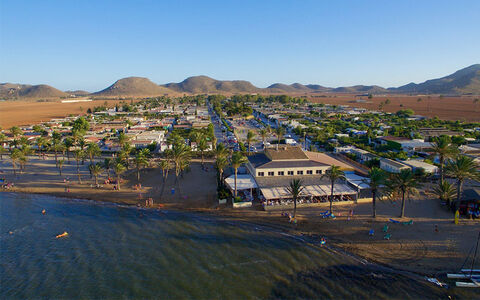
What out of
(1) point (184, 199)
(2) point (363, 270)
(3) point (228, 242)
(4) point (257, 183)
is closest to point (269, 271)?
(3) point (228, 242)

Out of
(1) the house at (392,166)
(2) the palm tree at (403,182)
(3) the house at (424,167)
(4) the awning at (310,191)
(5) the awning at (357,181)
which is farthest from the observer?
(3) the house at (424,167)

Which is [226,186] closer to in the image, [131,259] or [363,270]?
[131,259]

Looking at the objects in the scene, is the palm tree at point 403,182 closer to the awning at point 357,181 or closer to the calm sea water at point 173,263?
the awning at point 357,181

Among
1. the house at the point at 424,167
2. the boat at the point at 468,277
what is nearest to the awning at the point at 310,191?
the boat at the point at 468,277

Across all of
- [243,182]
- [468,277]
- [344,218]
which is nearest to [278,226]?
[344,218]

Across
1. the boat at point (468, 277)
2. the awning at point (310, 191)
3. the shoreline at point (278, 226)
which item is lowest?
the boat at point (468, 277)

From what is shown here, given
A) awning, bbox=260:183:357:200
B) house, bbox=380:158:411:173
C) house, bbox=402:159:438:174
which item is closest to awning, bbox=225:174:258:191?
awning, bbox=260:183:357:200
